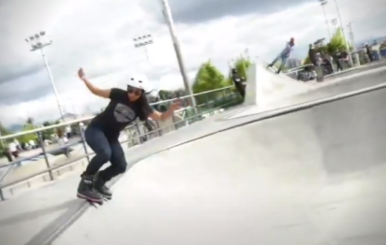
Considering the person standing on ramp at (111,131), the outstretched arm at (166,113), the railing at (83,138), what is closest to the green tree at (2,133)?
the railing at (83,138)

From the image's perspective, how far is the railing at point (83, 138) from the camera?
0.84 metres

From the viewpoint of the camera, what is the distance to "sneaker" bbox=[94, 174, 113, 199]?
0.95 metres

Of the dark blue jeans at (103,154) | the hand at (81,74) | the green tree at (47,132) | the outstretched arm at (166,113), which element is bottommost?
the dark blue jeans at (103,154)

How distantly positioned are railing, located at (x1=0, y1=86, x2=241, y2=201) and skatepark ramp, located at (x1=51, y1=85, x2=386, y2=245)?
55mm

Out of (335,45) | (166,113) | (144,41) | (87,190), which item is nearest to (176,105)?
(166,113)

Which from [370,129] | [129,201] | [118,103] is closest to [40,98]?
[118,103]

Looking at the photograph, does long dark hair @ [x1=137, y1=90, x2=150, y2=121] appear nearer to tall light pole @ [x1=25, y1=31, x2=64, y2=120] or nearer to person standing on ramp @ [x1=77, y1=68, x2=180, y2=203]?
person standing on ramp @ [x1=77, y1=68, x2=180, y2=203]

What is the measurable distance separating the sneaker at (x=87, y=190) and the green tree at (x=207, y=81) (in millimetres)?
279

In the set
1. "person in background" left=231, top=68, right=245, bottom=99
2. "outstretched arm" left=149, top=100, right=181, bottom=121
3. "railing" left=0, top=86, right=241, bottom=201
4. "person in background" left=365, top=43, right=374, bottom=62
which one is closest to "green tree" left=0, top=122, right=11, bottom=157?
"railing" left=0, top=86, right=241, bottom=201

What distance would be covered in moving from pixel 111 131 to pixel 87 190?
0.44 ft

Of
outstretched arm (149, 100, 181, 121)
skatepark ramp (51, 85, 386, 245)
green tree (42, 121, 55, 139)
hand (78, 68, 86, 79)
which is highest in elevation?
hand (78, 68, 86, 79)

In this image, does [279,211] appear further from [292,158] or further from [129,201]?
[129,201]

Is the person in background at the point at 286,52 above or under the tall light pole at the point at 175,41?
under

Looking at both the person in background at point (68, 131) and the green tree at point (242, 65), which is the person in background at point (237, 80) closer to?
the green tree at point (242, 65)
